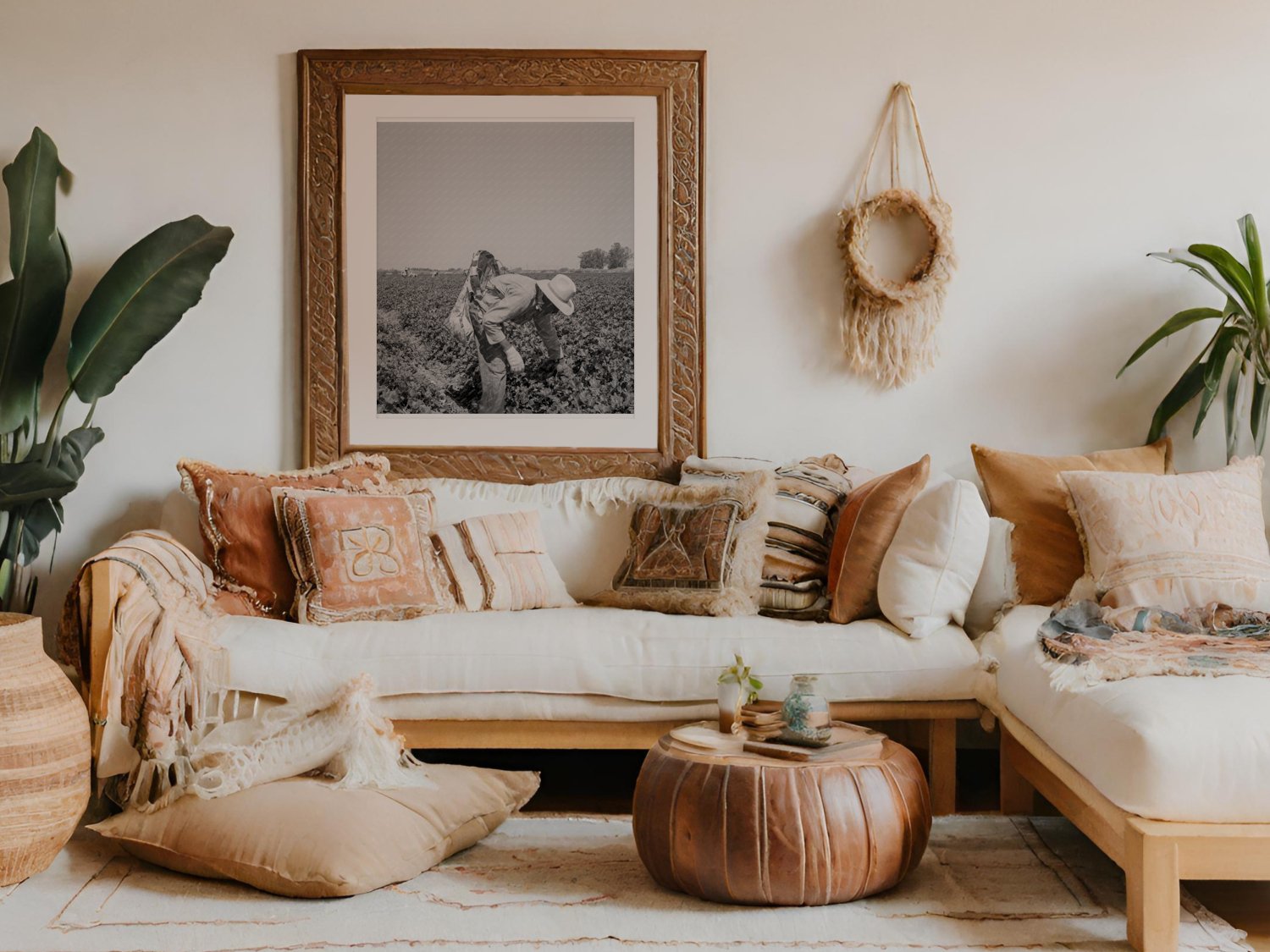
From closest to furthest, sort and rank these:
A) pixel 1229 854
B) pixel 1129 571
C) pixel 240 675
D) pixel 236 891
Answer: pixel 1229 854 < pixel 236 891 < pixel 240 675 < pixel 1129 571

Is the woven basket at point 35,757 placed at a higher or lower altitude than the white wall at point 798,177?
lower

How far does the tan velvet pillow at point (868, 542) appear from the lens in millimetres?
3082

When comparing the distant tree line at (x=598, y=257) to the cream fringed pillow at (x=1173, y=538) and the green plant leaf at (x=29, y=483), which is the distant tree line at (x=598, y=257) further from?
the green plant leaf at (x=29, y=483)

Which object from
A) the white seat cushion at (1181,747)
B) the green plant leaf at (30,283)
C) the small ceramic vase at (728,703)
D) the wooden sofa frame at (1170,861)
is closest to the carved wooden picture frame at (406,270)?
the green plant leaf at (30,283)

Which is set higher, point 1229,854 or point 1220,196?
point 1220,196

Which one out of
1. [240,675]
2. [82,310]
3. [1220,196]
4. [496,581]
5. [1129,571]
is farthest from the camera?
[1220,196]

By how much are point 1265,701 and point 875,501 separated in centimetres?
121

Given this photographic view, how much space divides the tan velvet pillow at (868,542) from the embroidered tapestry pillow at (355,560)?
1.08m

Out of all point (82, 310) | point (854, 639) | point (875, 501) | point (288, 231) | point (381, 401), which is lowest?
point (854, 639)

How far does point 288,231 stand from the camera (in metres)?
3.74

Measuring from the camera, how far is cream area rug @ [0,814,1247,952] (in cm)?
208

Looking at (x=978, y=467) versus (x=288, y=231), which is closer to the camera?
(x=978, y=467)

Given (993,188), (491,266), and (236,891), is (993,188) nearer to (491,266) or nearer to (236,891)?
(491,266)

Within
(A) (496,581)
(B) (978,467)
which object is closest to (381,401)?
(A) (496,581)
